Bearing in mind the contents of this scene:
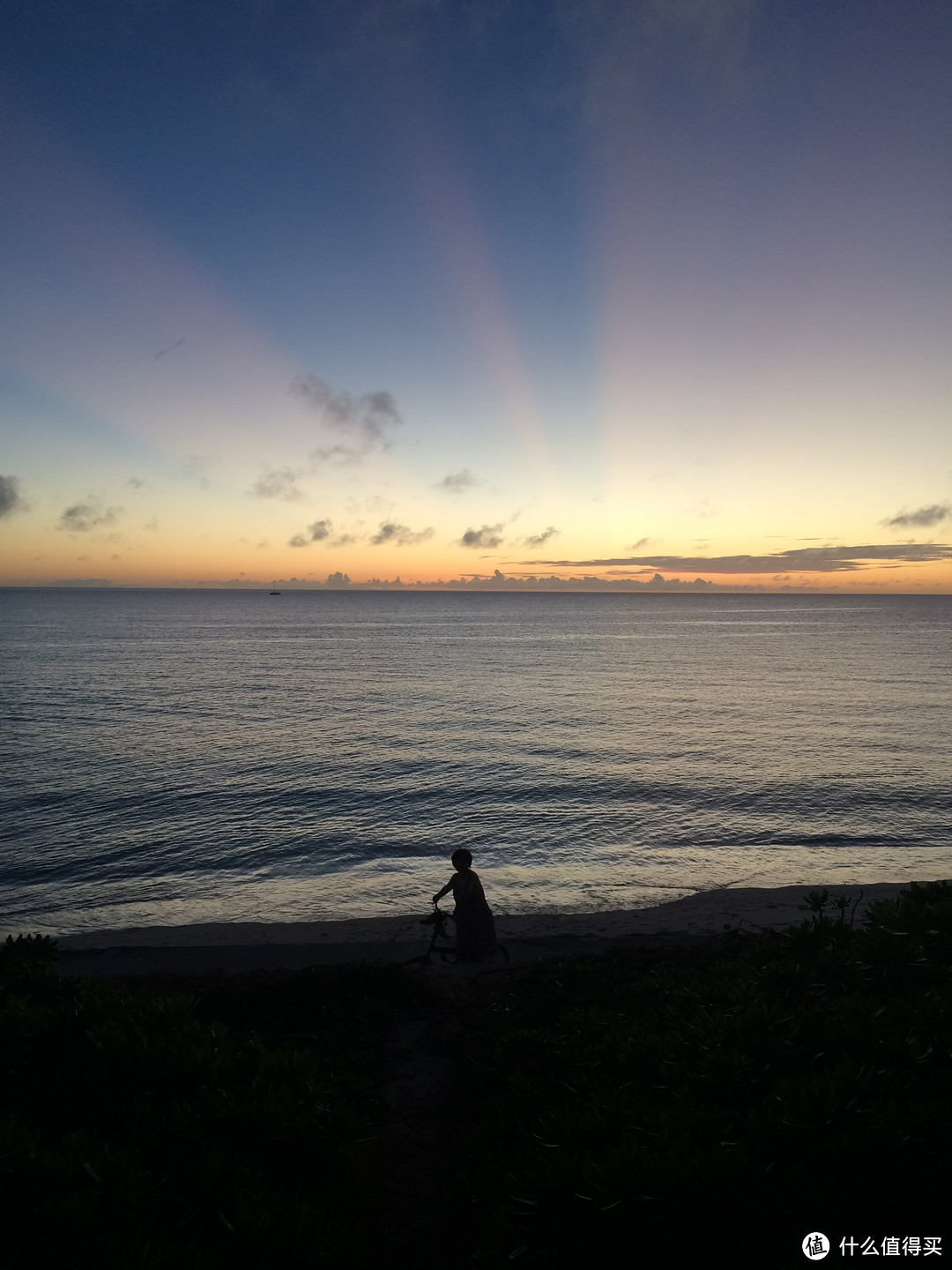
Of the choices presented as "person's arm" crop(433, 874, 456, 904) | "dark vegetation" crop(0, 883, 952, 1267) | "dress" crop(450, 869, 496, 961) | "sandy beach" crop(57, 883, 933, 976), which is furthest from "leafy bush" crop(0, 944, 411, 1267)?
"sandy beach" crop(57, 883, 933, 976)

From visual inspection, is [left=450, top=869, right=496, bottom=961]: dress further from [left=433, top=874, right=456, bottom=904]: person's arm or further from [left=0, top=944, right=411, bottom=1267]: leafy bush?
[left=0, top=944, right=411, bottom=1267]: leafy bush

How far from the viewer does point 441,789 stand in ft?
129

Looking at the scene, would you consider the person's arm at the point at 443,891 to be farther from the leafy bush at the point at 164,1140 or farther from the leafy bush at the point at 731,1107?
the leafy bush at the point at 164,1140

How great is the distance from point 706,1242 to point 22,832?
35.3m

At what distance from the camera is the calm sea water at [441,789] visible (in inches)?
1046

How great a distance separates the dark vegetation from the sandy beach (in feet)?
26.7

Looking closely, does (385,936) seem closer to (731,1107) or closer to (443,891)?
(443,891)

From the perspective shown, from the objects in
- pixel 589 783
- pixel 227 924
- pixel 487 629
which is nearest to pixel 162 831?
pixel 227 924

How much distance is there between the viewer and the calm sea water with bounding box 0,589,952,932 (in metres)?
26.6

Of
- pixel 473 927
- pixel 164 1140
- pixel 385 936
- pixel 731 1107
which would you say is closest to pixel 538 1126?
pixel 731 1107

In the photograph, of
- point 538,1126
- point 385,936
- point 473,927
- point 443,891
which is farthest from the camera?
point 385,936

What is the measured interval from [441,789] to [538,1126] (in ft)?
107

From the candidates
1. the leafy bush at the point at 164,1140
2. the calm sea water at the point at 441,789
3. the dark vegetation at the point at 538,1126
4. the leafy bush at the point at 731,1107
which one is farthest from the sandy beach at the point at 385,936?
the leafy bush at the point at 164,1140

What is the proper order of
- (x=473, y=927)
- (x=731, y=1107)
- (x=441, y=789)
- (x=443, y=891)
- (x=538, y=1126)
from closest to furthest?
(x=731, y=1107) < (x=538, y=1126) < (x=443, y=891) < (x=473, y=927) < (x=441, y=789)
